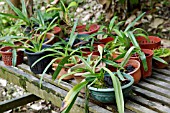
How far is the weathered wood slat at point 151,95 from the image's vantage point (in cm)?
184

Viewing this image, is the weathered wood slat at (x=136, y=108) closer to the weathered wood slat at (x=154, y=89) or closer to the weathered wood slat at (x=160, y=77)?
the weathered wood slat at (x=154, y=89)

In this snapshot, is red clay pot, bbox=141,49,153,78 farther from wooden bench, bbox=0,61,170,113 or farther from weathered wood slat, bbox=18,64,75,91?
weathered wood slat, bbox=18,64,75,91

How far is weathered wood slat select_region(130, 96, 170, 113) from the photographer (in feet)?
5.73

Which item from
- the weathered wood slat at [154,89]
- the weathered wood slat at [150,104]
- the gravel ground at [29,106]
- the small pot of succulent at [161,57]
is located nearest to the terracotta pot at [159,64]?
the small pot of succulent at [161,57]

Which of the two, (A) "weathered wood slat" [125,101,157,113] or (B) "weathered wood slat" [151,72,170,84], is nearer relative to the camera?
(A) "weathered wood slat" [125,101,157,113]

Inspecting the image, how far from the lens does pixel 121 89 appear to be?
1.68 metres

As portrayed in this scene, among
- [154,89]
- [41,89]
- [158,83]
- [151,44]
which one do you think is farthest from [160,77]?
[41,89]

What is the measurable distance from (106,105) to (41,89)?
559 millimetres

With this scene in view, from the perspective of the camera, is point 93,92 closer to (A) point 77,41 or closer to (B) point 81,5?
(A) point 77,41

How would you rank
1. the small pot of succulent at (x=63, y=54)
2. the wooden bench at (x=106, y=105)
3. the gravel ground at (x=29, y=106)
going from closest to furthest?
the wooden bench at (x=106, y=105) → the small pot of succulent at (x=63, y=54) → the gravel ground at (x=29, y=106)

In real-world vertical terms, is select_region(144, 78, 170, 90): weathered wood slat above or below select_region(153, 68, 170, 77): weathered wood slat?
below

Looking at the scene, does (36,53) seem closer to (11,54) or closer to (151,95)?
(11,54)

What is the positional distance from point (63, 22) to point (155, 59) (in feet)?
3.32

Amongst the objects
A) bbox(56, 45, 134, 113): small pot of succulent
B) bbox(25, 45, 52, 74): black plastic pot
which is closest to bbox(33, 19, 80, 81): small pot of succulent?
bbox(25, 45, 52, 74): black plastic pot
